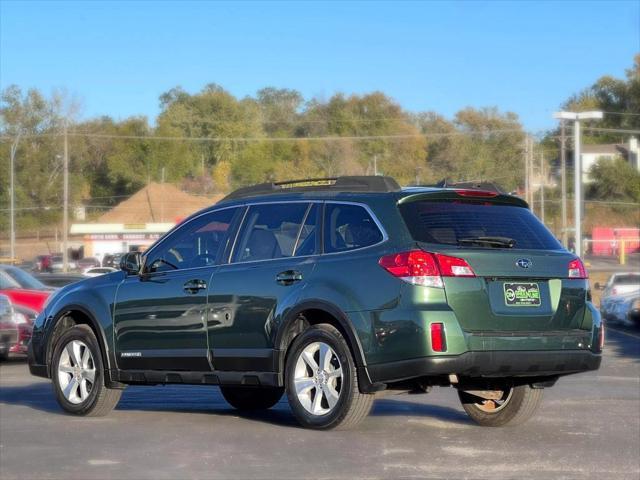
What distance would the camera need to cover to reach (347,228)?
27.5 feet

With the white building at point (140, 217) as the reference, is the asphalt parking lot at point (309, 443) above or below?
below

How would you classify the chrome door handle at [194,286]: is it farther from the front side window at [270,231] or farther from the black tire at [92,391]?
the black tire at [92,391]

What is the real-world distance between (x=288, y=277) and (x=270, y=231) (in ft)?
1.94

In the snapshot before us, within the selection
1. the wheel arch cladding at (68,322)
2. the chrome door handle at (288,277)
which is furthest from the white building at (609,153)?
the chrome door handle at (288,277)

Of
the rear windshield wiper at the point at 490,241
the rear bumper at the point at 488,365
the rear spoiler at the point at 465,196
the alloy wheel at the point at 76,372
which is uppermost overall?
the rear spoiler at the point at 465,196

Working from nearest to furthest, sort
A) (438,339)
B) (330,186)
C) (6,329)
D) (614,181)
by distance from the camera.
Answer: (438,339), (330,186), (6,329), (614,181)

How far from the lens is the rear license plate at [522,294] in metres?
7.95

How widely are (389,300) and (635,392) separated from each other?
192 inches

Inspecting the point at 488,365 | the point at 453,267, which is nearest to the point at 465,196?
the point at 453,267

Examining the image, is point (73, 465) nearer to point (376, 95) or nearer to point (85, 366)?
point (85, 366)

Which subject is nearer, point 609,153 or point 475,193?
point 475,193

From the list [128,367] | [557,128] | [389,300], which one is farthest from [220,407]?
[557,128]

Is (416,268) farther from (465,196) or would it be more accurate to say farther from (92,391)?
(92,391)

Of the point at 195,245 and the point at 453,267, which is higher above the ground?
the point at 195,245
